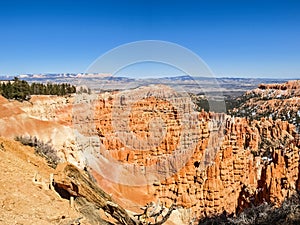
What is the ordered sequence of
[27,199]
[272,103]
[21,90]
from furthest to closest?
[272,103]
[21,90]
[27,199]

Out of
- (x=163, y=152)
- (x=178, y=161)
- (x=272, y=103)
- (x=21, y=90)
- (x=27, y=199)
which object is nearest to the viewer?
(x=27, y=199)

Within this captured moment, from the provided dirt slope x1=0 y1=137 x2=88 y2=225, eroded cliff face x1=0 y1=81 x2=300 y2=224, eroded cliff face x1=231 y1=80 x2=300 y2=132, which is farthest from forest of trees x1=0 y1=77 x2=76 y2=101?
eroded cliff face x1=231 y1=80 x2=300 y2=132

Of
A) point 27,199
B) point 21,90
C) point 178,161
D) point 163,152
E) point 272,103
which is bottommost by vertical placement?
point 178,161

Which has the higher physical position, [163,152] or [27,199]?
[27,199]

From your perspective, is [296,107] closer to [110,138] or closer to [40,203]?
[110,138]

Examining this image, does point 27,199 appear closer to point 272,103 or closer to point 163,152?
point 163,152

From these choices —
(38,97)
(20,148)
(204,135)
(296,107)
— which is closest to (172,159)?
(204,135)

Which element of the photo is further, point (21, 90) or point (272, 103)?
point (272, 103)

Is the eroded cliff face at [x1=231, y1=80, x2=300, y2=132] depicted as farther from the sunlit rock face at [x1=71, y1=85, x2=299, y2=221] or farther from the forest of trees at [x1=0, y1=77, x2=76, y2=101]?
the sunlit rock face at [x1=71, y1=85, x2=299, y2=221]

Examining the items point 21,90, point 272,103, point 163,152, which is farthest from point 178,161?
point 272,103

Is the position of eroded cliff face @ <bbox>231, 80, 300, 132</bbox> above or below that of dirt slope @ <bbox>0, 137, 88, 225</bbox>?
below

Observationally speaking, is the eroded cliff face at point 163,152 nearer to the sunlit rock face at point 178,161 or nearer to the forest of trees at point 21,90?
the sunlit rock face at point 178,161
